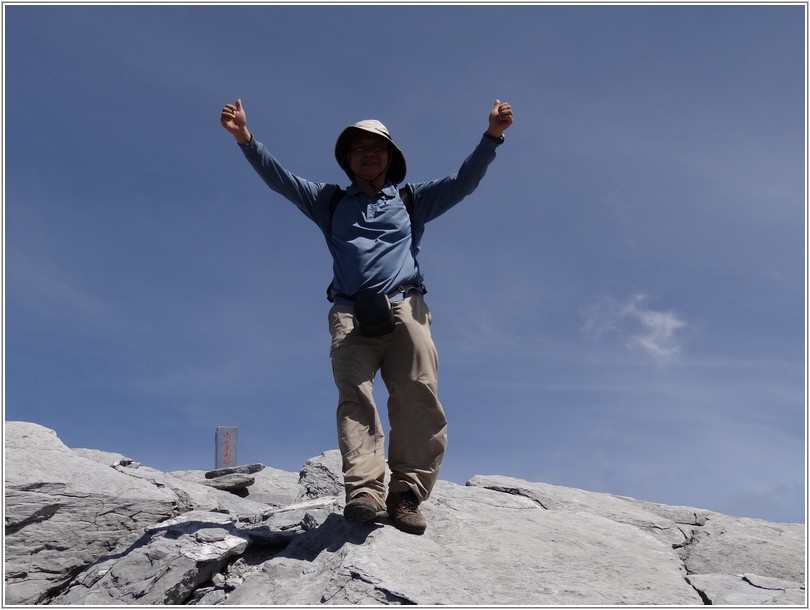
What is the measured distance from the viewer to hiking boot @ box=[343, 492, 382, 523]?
16.8 feet

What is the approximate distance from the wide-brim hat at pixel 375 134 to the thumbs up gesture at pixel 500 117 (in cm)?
78

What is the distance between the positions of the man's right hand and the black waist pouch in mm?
1675

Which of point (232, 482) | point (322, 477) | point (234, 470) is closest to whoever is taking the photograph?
point (322, 477)

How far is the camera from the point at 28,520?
6.57 metres

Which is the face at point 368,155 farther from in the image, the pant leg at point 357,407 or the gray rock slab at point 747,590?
the gray rock slab at point 747,590

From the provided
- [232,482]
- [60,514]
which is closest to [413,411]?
[60,514]

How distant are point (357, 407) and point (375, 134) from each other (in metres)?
2.17

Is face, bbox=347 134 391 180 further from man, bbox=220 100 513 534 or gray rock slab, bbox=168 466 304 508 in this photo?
gray rock slab, bbox=168 466 304 508

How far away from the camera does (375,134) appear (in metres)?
5.97

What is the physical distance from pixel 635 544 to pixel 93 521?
4739 mm

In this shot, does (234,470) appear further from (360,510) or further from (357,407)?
(360,510)

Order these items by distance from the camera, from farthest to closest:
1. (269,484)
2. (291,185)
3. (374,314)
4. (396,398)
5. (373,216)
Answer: (269,484)
(291,185)
(373,216)
(396,398)
(374,314)

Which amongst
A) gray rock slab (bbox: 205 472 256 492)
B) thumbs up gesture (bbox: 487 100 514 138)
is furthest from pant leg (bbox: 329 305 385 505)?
gray rock slab (bbox: 205 472 256 492)

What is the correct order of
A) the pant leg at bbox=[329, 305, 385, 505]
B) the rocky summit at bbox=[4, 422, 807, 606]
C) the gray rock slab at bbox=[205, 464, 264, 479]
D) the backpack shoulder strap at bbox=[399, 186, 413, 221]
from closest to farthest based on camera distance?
the rocky summit at bbox=[4, 422, 807, 606] → the pant leg at bbox=[329, 305, 385, 505] → the backpack shoulder strap at bbox=[399, 186, 413, 221] → the gray rock slab at bbox=[205, 464, 264, 479]
